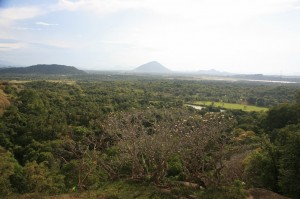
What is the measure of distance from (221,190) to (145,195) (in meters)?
3.29

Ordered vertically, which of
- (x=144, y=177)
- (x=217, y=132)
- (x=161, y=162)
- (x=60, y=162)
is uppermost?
(x=217, y=132)

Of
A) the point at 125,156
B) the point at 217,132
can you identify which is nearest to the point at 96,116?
the point at 125,156

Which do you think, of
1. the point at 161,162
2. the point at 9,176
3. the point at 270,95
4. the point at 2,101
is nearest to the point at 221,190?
the point at 161,162

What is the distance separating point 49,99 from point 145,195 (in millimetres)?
35867

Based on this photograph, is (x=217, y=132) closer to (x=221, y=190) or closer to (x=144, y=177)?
(x=221, y=190)

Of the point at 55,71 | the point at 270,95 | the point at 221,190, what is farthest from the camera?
the point at 55,71

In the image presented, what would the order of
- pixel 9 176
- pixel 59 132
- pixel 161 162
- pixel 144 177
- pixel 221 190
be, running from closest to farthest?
1. pixel 221 190
2. pixel 161 162
3. pixel 144 177
4. pixel 9 176
5. pixel 59 132

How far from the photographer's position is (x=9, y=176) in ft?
57.2

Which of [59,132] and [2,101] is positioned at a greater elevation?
[2,101]

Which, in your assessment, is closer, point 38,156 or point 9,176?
point 9,176

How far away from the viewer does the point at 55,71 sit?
195 metres

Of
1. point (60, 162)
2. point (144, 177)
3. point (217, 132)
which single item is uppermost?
point (217, 132)

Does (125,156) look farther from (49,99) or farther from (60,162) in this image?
(49,99)

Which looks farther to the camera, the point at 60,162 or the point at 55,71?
the point at 55,71
